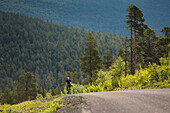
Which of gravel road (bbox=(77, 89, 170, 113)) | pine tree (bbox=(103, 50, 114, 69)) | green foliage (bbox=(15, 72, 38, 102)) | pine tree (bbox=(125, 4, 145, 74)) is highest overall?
pine tree (bbox=(125, 4, 145, 74))

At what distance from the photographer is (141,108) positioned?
5.99 m

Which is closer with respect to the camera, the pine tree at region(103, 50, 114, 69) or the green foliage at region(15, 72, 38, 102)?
the pine tree at region(103, 50, 114, 69)

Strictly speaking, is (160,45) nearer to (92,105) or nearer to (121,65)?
(121,65)

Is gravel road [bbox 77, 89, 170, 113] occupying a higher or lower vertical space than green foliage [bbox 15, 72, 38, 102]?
higher

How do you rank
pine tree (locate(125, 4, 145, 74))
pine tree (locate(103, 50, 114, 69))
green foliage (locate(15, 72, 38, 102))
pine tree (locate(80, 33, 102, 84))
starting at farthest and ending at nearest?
green foliage (locate(15, 72, 38, 102))
pine tree (locate(103, 50, 114, 69))
pine tree (locate(80, 33, 102, 84))
pine tree (locate(125, 4, 145, 74))

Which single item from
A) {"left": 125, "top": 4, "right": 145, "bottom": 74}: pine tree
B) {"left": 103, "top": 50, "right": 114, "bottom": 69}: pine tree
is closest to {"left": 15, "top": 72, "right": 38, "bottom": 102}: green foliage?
{"left": 103, "top": 50, "right": 114, "bottom": 69}: pine tree

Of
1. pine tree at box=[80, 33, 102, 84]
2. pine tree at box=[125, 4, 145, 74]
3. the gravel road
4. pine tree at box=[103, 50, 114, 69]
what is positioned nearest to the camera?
the gravel road

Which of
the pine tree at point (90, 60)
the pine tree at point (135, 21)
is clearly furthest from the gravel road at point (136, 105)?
the pine tree at point (90, 60)

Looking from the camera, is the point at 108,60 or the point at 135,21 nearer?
the point at 135,21

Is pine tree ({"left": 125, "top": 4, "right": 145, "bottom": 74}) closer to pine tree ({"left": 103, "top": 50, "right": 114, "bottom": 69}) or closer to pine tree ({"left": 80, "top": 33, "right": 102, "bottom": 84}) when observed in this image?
pine tree ({"left": 80, "top": 33, "right": 102, "bottom": 84})

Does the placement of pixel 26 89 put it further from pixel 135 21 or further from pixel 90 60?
pixel 135 21

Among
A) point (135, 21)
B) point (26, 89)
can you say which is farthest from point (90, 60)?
point (26, 89)

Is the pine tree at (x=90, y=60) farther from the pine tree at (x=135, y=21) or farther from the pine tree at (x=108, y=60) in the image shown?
the pine tree at (x=108, y=60)

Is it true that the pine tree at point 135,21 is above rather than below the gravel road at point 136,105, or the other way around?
above
